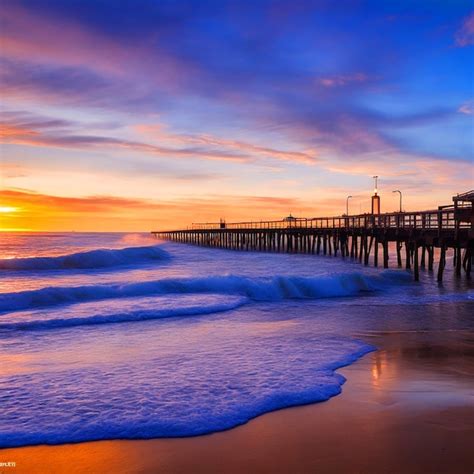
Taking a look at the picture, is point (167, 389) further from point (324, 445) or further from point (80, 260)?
point (80, 260)

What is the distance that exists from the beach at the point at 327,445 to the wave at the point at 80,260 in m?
32.3

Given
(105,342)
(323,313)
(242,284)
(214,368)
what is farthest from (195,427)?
(242,284)

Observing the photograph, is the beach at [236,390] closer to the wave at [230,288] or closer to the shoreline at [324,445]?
the shoreline at [324,445]

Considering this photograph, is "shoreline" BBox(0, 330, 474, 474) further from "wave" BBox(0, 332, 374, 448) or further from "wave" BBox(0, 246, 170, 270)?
"wave" BBox(0, 246, 170, 270)

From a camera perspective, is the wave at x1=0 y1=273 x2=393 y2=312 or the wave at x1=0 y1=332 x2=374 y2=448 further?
the wave at x1=0 y1=273 x2=393 y2=312

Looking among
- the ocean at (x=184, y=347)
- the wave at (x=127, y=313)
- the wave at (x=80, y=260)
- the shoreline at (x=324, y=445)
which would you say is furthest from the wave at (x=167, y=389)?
the wave at (x=80, y=260)

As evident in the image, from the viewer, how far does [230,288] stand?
20.8 metres

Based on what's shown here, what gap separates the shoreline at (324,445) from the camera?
4.48 metres

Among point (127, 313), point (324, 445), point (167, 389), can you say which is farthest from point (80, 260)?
point (324, 445)

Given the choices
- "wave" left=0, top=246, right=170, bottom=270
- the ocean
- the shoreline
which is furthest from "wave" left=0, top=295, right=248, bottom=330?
"wave" left=0, top=246, right=170, bottom=270

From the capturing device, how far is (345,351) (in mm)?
9195

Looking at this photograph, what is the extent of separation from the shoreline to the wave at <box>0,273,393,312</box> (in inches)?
502

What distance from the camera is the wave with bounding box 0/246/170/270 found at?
35125mm

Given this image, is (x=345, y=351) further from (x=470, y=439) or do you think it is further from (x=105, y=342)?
(x=105, y=342)
